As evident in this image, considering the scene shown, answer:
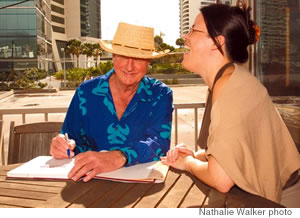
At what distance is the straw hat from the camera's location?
205cm

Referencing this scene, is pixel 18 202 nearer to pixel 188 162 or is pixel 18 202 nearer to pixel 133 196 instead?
pixel 133 196

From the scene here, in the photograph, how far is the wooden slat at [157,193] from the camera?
4.00 feet

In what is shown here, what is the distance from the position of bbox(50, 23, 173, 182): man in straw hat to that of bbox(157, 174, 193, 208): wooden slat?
0.47 meters

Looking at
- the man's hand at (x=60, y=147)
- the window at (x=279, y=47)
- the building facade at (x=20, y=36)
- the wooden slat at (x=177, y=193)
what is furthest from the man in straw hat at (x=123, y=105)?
the building facade at (x=20, y=36)

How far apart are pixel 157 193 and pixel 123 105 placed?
915 mm

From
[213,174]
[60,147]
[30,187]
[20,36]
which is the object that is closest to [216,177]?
[213,174]

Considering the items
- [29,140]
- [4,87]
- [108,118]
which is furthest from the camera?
[4,87]

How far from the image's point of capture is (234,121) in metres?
1.29

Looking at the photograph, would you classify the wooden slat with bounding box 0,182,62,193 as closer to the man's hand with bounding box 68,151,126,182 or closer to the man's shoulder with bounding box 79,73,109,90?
the man's hand with bounding box 68,151,126,182

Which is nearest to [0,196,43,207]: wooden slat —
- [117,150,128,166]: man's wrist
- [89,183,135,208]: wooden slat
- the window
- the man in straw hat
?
[89,183,135,208]: wooden slat

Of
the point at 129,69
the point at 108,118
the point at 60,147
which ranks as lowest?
the point at 60,147

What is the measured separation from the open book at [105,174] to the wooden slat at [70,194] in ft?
0.28

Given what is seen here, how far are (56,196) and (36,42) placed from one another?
165ft

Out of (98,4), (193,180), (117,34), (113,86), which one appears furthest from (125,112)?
(98,4)
